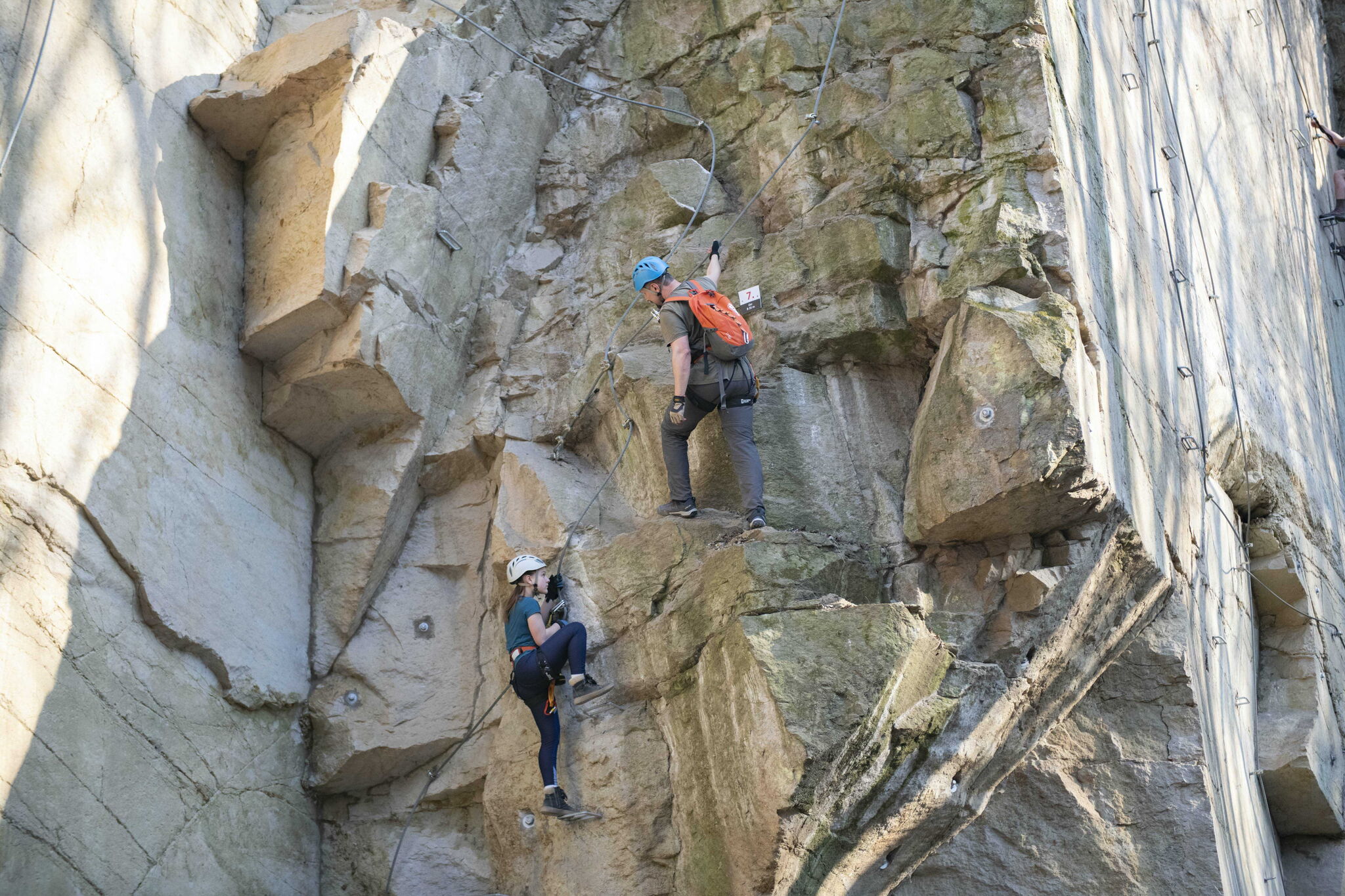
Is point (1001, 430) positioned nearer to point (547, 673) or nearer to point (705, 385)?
point (705, 385)

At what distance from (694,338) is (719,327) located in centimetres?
20

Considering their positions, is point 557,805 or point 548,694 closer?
point 557,805

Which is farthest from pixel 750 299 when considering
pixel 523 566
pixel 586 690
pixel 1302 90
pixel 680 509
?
pixel 1302 90

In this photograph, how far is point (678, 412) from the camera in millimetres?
7074

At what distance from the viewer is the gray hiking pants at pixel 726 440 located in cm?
690

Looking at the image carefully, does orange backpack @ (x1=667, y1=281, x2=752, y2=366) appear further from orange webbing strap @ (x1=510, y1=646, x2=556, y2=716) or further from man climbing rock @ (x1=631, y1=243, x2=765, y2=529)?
orange webbing strap @ (x1=510, y1=646, x2=556, y2=716)

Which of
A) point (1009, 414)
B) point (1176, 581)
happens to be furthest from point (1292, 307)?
point (1009, 414)

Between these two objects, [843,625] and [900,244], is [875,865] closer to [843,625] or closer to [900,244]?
[843,625]

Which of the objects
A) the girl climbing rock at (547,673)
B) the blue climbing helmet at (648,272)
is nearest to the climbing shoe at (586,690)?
the girl climbing rock at (547,673)

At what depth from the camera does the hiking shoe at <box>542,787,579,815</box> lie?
6750 mm

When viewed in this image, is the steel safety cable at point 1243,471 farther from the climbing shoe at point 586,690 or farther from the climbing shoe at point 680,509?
the climbing shoe at point 586,690

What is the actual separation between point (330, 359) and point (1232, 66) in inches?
387

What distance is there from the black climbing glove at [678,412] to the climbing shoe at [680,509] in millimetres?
478

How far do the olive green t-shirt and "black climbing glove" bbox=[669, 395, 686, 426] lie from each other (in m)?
0.11
